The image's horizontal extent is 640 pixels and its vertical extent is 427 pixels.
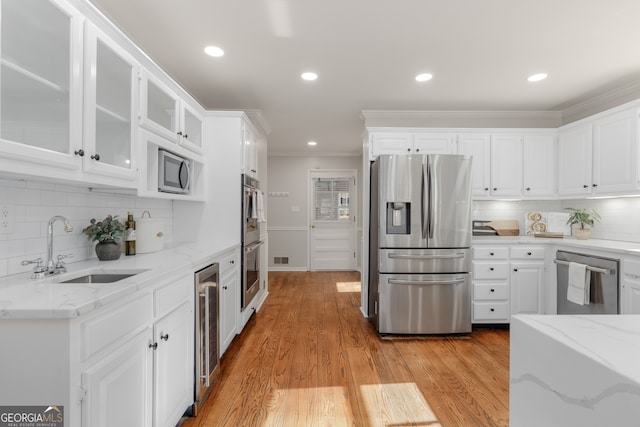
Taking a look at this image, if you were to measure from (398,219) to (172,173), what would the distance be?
80.5 inches

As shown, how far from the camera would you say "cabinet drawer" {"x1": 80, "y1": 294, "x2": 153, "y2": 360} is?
104 centimetres

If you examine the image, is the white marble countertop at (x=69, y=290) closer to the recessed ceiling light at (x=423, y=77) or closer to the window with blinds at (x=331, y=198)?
the recessed ceiling light at (x=423, y=77)

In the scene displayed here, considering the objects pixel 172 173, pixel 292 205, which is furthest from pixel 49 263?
pixel 292 205

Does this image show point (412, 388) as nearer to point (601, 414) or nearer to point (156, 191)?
point (601, 414)

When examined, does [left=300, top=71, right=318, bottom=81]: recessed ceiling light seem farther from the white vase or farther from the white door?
the white door

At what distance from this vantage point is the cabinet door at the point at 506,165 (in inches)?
139

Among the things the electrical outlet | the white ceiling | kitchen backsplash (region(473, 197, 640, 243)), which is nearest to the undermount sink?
the electrical outlet

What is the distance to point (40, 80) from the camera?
4.24 ft

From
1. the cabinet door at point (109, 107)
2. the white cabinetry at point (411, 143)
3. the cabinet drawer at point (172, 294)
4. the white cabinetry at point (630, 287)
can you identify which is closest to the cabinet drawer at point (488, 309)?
the white cabinetry at point (630, 287)

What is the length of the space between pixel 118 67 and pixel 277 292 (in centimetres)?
368

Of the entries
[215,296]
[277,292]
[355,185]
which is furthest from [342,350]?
[355,185]

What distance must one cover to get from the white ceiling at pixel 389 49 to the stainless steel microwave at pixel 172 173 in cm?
86

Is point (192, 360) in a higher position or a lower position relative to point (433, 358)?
higher

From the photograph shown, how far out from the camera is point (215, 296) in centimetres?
224
